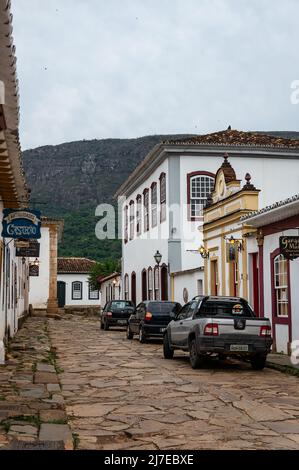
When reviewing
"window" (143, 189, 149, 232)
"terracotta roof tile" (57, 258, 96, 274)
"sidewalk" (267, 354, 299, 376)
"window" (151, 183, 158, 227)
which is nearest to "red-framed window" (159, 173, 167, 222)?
"window" (151, 183, 158, 227)

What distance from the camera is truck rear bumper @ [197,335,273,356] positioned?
13594mm

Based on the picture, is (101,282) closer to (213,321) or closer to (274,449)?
(213,321)

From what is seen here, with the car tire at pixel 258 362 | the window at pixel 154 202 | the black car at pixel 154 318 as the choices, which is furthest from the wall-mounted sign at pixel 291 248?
the window at pixel 154 202

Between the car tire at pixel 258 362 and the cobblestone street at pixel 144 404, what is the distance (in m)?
0.15

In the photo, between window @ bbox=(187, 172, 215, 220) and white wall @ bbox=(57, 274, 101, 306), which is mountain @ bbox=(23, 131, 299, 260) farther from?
window @ bbox=(187, 172, 215, 220)

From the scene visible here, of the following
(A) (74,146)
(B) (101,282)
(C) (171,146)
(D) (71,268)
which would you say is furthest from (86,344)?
(A) (74,146)

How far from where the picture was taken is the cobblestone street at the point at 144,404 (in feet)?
23.9

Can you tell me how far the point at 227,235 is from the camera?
70.0ft

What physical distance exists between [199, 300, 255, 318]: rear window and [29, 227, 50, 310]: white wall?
28634 millimetres

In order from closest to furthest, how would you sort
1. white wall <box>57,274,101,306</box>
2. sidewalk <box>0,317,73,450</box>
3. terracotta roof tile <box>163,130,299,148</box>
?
1. sidewalk <box>0,317,73,450</box>
2. terracotta roof tile <box>163,130,299,148</box>
3. white wall <box>57,274,101,306</box>

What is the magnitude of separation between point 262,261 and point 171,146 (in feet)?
40.3

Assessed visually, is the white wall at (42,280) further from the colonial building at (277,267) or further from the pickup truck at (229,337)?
the pickup truck at (229,337)

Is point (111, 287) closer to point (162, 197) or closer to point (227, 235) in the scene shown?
point (162, 197)

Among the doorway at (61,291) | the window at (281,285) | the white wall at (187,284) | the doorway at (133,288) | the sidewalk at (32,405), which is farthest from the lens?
the doorway at (61,291)
